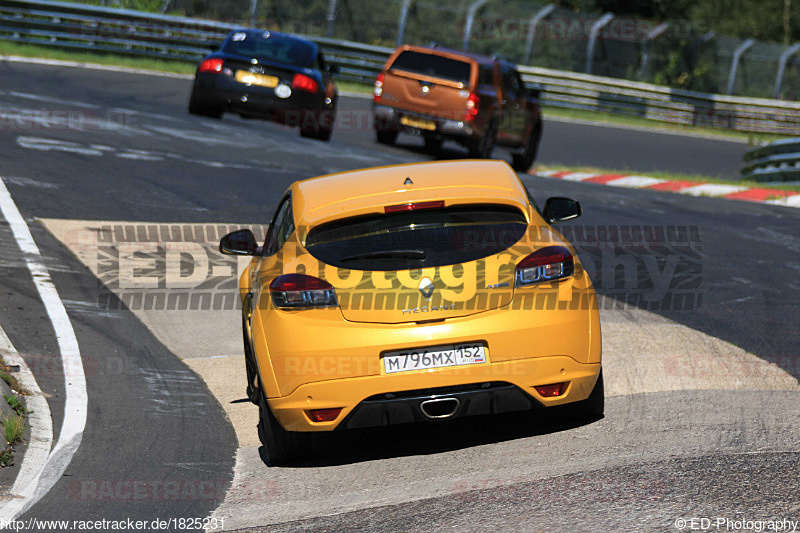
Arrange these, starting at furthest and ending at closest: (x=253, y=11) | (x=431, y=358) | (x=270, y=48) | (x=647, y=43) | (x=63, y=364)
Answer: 1. (x=647, y=43)
2. (x=253, y=11)
3. (x=270, y=48)
4. (x=63, y=364)
5. (x=431, y=358)

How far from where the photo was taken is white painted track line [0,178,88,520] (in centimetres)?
630

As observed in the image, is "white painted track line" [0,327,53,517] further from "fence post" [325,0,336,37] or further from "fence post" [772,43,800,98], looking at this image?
"fence post" [772,43,800,98]

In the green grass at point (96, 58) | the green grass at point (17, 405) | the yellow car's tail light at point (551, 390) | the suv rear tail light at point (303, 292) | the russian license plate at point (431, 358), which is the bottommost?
the green grass at point (96, 58)

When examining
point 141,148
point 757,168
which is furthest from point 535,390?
point 757,168

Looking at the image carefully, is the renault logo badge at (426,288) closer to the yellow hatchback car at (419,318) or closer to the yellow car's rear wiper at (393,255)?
the yellow hatchback car at (419,318)

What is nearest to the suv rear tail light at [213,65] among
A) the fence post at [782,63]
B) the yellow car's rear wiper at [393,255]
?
the yellow car's rear wiper at [393,255]

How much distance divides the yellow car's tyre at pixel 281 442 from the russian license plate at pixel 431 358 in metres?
0.74

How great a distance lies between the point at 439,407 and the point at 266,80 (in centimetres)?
1261

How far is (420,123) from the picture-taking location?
63.4ft

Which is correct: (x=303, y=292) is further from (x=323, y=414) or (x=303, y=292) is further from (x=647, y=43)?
(x=647, y=43)

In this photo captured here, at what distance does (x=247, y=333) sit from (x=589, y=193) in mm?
9786

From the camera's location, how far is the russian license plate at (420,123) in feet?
63.1

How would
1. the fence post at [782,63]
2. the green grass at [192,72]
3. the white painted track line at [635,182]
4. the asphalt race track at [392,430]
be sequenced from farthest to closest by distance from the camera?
the fence post at [782,63] → the green grass at [192,72] → the white painted track line at [635,182] → the asphalt race track at [392,430]

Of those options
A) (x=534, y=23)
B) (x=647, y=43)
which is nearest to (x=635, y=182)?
(x=534, y=23)
